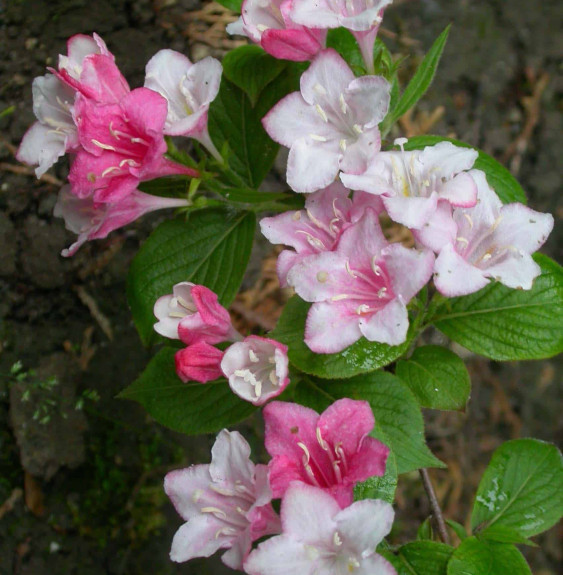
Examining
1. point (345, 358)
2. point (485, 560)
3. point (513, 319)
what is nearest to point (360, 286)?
point (345, 358)

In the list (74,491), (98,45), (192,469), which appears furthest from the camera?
(74,491)

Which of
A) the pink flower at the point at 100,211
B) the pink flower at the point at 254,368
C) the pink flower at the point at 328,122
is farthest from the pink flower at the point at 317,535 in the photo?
the pink flower at the point at 100,211

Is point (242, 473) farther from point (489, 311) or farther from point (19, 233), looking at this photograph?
point (19, 233)

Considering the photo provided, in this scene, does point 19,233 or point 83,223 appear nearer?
point 83,223

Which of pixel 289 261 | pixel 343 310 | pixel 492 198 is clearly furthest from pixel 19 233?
pixel 492 198

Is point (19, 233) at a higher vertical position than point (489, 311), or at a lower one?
lower

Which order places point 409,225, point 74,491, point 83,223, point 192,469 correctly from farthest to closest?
point 74,491 < point 83,223 < point 192,469 < point 409,225

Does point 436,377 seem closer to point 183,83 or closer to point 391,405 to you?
point 391,405

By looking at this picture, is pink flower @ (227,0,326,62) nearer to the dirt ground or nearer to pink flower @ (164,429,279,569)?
pink flower @ (164,429,279,569)
